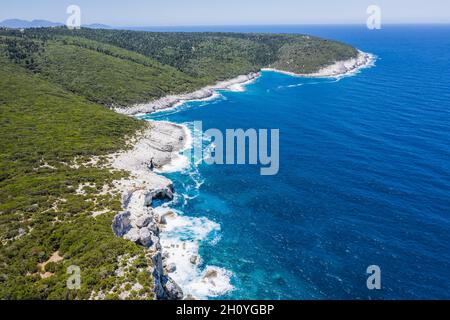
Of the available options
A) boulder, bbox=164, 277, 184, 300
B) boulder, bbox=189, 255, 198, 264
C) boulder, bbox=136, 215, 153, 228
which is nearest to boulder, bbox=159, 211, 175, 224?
boulder, bbox=136, 215, 153, 228

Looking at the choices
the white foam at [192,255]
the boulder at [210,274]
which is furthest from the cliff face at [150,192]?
the boulder at [210,274]

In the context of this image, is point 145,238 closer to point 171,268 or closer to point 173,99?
point 171,268

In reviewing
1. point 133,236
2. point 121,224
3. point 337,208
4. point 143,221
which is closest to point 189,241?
point 143,221

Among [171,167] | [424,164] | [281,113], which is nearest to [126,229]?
[171,167]

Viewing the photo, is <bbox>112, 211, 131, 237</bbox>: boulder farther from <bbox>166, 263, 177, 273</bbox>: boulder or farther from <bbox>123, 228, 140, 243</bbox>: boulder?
<bbox>166, 263, 177, 273</bbox>: boulder

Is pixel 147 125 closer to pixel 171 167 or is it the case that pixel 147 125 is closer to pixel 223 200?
pixel 171 167
